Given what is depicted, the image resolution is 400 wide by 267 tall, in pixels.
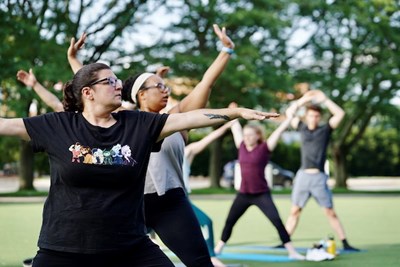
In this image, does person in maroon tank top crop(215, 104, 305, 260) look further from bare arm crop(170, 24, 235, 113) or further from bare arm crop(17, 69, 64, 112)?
bare arm crop(170, 24, 235, 113)

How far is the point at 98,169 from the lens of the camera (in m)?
4.38

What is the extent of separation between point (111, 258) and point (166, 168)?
6.13ft

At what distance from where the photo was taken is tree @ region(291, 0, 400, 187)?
33.0 metres

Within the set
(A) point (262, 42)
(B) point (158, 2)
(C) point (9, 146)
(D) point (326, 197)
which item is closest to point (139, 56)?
(B) point (158, 2)

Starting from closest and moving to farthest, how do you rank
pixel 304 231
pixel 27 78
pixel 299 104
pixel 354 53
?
pixel 27 78
pixel 299 104
pixel 304 231
pixel 354 53

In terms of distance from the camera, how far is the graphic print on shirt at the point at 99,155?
4.40m

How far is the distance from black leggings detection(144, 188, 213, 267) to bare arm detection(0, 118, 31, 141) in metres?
1.65

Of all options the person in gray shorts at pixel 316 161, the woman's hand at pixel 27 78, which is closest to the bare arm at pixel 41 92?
the woman's hand at pixel 27 78

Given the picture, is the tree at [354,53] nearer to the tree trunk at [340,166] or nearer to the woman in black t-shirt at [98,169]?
the tree trunk at [340,166]

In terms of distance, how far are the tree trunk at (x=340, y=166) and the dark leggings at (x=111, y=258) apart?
109ft

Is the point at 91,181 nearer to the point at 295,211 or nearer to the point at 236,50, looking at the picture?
the point at 295,211

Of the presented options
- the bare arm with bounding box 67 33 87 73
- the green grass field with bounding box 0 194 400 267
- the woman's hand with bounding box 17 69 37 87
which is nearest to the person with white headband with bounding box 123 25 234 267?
the bare arm with bounding box 67 33 87 73

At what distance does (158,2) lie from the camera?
3152 centimetres

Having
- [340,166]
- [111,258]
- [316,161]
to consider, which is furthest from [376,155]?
[111,258]
